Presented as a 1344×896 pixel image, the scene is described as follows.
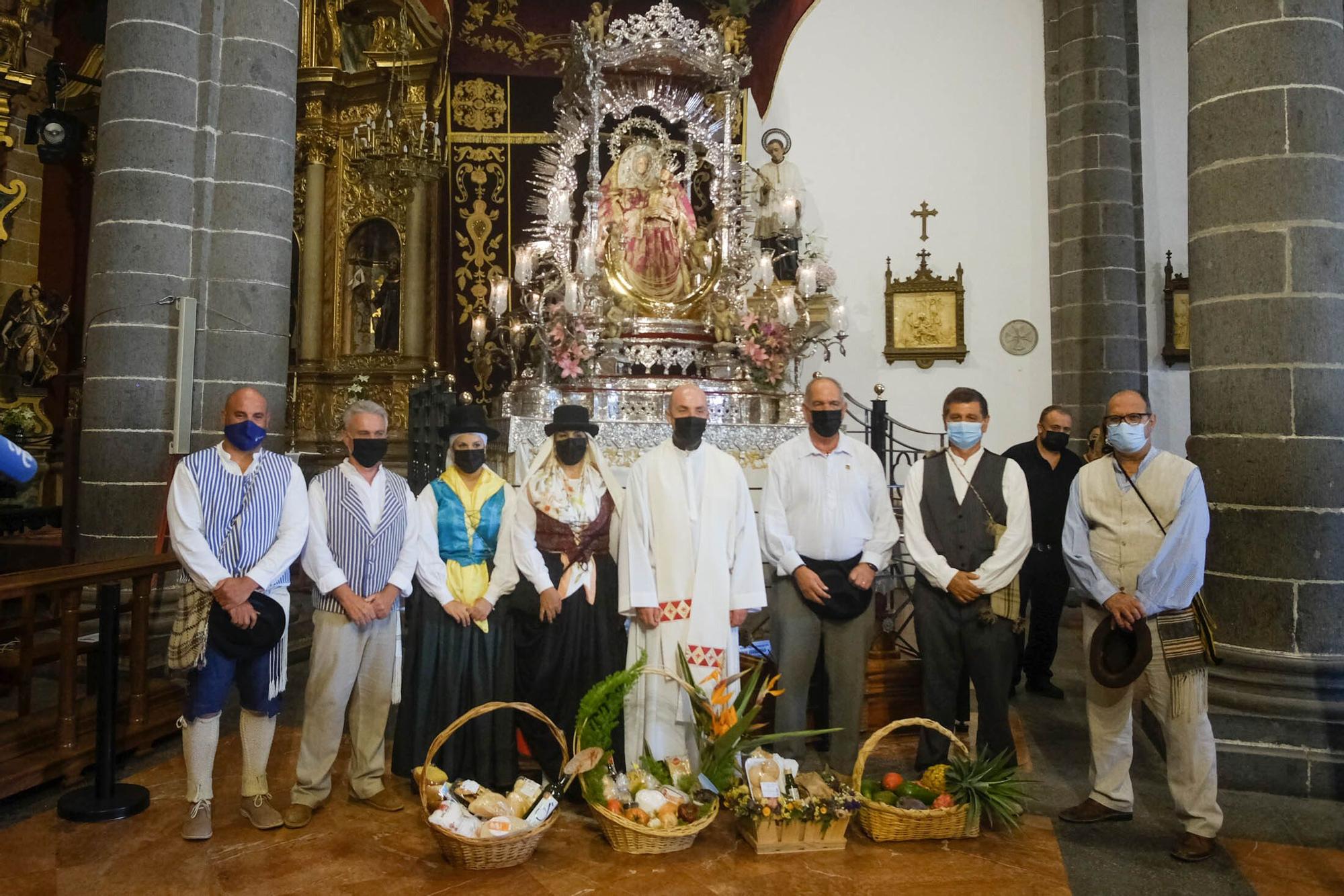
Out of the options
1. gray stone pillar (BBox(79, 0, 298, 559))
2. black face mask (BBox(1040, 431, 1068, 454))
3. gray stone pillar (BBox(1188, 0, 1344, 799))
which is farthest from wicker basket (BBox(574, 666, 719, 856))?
gray stone pillar (BBox(79, 0, 298, 559))

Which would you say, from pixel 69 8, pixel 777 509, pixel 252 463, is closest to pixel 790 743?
pixel 777 509

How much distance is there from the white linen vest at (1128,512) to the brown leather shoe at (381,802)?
11.0 ft

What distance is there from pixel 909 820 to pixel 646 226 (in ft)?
23.9

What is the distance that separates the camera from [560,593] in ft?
14.4

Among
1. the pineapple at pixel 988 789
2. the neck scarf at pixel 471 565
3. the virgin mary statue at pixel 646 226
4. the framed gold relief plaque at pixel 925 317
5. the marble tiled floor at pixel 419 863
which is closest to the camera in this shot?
the marble tiled floor at pixel 419 863

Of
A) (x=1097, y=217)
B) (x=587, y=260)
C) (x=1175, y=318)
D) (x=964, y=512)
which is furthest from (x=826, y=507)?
(x=1175, y=318)

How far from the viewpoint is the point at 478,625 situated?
14.3ft

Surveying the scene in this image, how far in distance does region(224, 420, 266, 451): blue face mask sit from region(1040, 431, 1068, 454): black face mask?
4626 mm

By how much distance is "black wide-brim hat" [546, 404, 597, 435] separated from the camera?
448cm

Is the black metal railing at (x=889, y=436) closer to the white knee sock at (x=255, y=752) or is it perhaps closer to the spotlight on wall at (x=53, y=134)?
the white knee sock at (x=255, y=752)

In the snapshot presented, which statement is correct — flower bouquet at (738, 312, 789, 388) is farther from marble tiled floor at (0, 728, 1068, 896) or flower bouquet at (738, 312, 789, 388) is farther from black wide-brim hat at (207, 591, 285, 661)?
black wide-brim hat at (207, 591, 285, 661)

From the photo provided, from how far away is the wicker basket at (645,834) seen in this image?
12.3ft

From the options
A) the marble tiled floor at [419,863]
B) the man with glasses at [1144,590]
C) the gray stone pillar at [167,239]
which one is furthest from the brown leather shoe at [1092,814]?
the gray stone pillar at [167,239]

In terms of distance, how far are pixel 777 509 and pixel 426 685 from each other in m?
1.86
